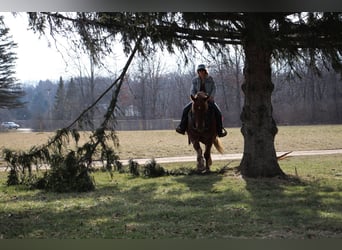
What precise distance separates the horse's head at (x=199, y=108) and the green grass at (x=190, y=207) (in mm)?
407

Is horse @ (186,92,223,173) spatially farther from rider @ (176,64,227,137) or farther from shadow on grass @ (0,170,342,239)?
shadow on grass @ (0,170,342,239)

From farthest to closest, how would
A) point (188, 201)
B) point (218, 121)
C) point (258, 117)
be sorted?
point (258, 117), point (218, 121), point (188, 201)

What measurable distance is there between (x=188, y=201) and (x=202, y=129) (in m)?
0.69

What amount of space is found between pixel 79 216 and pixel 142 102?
3.69 ft

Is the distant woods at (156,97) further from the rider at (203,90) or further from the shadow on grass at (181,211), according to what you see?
the shadow on grass at (181,211)

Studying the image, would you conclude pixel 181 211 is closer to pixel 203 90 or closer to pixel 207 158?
pixel 207 158

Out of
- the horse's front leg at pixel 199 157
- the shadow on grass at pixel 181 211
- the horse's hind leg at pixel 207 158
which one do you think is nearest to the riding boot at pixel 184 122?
the horse's front leg at pixel 199 157

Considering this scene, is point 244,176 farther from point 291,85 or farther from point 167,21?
point 167,21

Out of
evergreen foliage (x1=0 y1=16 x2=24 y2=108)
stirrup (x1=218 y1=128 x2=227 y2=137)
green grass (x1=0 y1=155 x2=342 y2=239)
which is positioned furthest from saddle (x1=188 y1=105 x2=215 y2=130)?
evergreen foliage (x1=0 y1=16 x2=24 y2=108)

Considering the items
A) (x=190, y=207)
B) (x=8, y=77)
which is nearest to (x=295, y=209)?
(x=190, y=207)

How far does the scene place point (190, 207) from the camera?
11.7 feet

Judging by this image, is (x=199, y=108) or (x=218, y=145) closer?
(x=199, y=108)

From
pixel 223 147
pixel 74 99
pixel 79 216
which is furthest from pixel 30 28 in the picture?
pixel 223 147

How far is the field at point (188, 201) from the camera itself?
10.7 feet
